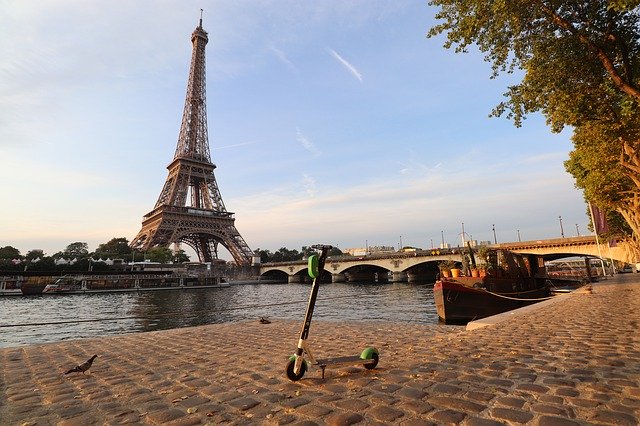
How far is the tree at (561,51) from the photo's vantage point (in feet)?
37.1

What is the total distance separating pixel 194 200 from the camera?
310 ft

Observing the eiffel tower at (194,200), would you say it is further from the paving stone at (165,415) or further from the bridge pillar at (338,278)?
the paving stone at (165,415)

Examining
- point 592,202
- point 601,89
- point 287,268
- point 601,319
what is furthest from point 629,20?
point 287,268

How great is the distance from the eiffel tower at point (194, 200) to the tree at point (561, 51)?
240ft

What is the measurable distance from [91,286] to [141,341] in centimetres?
6107

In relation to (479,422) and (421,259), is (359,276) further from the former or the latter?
(479,422)

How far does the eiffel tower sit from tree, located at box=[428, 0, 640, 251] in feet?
240

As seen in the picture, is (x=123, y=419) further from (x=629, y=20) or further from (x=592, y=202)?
(x=592, y=202)

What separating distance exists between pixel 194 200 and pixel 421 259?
5893 centimetres

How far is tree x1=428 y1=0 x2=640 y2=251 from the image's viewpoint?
11.3 m

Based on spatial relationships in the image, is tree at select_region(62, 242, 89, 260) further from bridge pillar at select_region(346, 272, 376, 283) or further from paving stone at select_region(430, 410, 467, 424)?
paving stone at select_region(430, 410, 467, 424)

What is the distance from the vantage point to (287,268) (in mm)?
96938

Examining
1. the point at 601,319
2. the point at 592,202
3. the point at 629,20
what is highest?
the point at 629,20

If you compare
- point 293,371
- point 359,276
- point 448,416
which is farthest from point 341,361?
point 359,276
